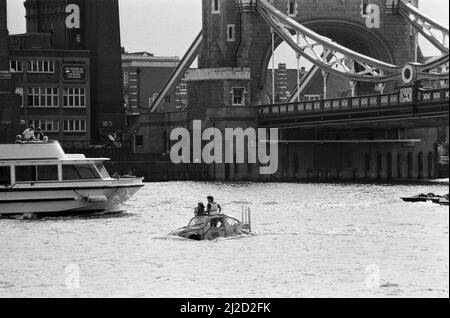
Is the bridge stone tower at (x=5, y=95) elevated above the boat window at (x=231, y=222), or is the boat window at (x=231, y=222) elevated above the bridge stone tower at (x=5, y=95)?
the bridge stone tower at (x=5, y=95)

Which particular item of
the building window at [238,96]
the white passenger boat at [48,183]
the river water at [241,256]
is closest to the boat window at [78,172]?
the white passenger boat at [48,183]

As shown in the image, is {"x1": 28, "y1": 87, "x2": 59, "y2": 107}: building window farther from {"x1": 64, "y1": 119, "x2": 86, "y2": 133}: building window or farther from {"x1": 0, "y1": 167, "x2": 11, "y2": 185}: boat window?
{"x1": 0, "y1": 167, "x2": 11, "y2": 185}: boat window

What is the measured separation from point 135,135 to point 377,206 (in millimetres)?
71283

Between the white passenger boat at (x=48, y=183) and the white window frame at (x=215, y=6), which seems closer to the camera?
the white passenger boat at (x=48, y=183)

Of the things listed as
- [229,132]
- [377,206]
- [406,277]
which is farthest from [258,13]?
[406,277]

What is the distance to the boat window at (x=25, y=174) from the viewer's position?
74.6m

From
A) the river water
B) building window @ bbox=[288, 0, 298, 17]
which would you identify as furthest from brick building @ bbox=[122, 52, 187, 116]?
the river water

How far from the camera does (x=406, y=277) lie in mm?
53031

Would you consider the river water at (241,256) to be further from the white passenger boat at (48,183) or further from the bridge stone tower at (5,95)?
the bridge stone tower at (5,95)

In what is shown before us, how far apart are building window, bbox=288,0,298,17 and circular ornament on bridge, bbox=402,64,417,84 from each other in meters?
26.5

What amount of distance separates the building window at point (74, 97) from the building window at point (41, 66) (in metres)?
2.72

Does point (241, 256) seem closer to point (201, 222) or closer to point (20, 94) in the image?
point (201, 222)
